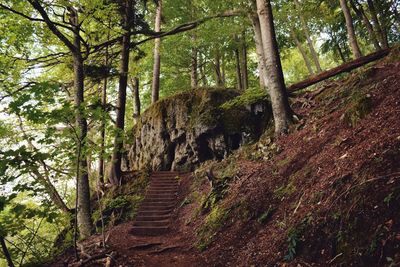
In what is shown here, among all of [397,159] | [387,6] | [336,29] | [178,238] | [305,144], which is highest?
[336,29]

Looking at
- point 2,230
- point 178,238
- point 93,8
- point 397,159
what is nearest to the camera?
point 397,159

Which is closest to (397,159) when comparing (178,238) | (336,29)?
(178,238)

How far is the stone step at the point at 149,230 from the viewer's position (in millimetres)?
8789

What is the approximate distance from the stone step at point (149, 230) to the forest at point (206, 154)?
0.14 feet

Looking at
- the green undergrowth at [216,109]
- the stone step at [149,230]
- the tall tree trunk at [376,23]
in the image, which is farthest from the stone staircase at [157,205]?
the tall tree trunk at [376,23]

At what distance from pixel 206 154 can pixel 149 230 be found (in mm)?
4438

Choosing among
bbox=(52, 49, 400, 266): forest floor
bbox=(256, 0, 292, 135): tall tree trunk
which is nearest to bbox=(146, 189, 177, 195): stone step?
bbox=(52, 49, 400, 266): forest floor

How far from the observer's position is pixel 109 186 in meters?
12.4

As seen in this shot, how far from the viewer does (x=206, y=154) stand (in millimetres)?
12391

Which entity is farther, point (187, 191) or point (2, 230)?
point (187, 191)

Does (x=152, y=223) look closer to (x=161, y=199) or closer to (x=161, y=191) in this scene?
(x=161, y=199)

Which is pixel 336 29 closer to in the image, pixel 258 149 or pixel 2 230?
pixel 258 149

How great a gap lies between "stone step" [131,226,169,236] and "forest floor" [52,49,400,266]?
27 cm

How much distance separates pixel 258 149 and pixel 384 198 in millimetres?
5826
